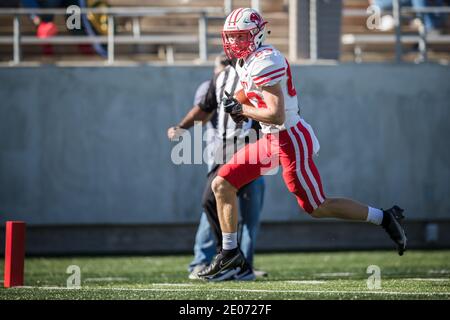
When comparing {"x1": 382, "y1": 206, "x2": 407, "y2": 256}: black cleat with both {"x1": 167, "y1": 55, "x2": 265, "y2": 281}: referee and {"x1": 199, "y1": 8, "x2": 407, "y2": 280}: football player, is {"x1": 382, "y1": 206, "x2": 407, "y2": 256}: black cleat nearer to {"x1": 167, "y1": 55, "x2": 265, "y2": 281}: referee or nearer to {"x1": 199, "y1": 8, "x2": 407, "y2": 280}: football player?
{"x1": 199, "y1": 8, "x2": 407, "y2": 280}: football player

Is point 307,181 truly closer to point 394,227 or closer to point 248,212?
point 394,227

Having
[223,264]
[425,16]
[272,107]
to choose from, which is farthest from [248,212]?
[425,16]

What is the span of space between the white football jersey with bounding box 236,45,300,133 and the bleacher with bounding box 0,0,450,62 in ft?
20.4

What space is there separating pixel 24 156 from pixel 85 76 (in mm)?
1159

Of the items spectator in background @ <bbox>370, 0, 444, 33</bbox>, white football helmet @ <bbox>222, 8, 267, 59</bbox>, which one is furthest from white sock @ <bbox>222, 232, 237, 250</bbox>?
spectator in background @ <bbox>370, 0, 444, 33</bbox>

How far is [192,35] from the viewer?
514 inches

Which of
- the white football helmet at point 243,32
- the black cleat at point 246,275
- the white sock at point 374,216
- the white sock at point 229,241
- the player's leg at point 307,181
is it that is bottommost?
the black cleat at point 246,275

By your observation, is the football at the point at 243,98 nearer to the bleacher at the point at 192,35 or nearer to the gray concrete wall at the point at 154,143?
the gray concrete wall at the point at 154,143

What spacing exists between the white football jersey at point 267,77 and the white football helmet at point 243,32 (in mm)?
54

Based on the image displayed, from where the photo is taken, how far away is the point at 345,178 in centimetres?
1120

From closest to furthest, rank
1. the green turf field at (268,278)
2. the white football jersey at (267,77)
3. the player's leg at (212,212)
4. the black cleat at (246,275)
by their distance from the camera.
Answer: the green turf field at (268,278) < the white football jersey at (267,77) < the black cleat at (246,275) < the player's leg at (212,212)

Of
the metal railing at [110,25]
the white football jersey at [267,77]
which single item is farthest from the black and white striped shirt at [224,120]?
the metal railing at [110,25]

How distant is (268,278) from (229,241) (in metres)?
1.22

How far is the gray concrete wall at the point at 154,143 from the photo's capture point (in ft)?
35.7
